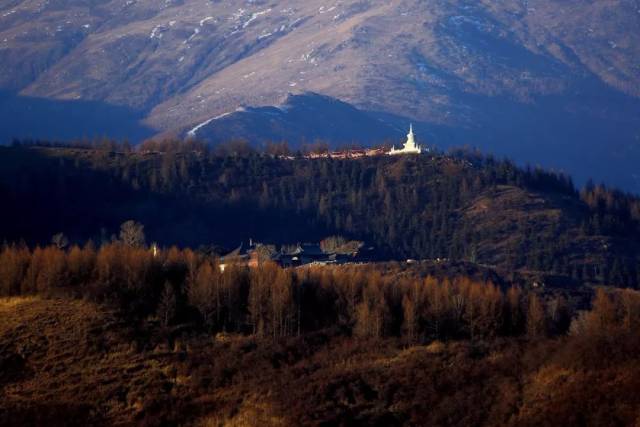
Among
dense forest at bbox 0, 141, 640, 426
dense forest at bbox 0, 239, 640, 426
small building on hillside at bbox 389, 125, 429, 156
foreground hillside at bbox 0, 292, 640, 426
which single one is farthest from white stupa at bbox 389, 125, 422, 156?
foreground hillside at bbox 0, 292, 640, 426

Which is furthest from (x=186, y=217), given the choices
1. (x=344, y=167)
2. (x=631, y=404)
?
(x=631, y=404)

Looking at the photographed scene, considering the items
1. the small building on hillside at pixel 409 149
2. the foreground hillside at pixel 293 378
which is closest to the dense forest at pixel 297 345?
the foreground hillside at pixel 293 378

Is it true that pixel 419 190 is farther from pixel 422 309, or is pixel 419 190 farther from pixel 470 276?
pixel 422 309

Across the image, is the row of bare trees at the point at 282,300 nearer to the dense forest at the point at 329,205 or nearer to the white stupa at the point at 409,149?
the dense forest at the point at 329,205

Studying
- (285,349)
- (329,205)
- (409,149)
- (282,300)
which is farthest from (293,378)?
(409,149)

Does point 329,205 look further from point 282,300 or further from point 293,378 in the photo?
point 293,378

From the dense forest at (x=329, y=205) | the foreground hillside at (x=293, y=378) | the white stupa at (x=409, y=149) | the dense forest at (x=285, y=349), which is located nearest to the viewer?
the foreground hillside at (x=293, y=378)

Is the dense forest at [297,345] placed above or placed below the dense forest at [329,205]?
below
